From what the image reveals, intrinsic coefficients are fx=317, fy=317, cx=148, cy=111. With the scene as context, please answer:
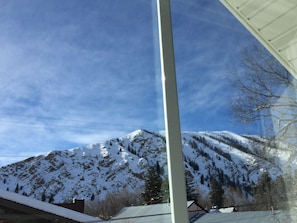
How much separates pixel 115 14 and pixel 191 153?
85cm

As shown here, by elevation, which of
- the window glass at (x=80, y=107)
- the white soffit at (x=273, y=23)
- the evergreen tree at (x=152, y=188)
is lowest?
the evergreen tree at (x=152, y=188)

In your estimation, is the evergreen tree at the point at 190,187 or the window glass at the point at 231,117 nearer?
the evergreen tree at the point at 190,187

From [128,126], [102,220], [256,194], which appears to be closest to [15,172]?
[102,220]

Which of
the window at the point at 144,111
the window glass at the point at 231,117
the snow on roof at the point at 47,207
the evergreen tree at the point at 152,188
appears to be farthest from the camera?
the window glass at the point at 231,117

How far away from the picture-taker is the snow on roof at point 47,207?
1.19 metres

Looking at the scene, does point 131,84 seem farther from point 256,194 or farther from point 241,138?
point 256,194

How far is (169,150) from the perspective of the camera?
5.52 feet

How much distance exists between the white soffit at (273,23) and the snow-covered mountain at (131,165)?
69cm

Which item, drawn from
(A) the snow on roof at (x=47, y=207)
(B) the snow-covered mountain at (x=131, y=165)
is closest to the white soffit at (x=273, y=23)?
(B) the snow-covered mountain at (x=131, y=165)

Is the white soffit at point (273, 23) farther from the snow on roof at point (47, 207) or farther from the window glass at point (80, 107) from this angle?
the snow on roof at point (47, 207)

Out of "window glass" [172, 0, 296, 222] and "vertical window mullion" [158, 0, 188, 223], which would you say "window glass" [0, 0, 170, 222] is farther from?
"window glass" [172, 0, 296, 222]

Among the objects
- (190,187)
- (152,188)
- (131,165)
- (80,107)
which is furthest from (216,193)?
(80,107)

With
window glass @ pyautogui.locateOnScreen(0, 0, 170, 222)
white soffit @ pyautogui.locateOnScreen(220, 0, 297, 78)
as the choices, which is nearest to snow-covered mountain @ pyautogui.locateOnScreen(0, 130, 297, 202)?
window glass @ pyautogui.locateOnScreen(0, 0, 170, 222)

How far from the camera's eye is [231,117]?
1.90 metres
